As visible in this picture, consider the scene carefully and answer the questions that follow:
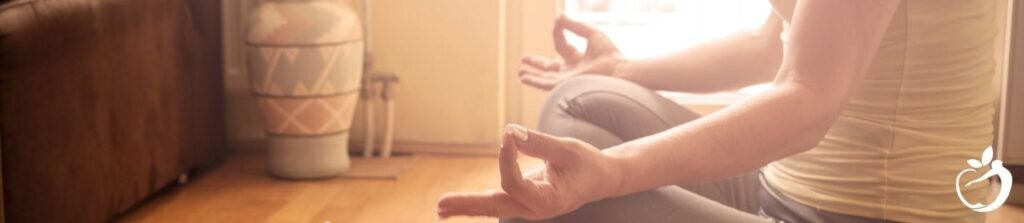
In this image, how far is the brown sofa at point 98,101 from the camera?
188 centimetres

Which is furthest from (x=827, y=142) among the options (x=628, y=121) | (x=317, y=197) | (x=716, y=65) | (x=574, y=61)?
(x=317, y=197)

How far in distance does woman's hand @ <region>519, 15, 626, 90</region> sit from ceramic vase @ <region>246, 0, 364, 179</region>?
41.9 inches

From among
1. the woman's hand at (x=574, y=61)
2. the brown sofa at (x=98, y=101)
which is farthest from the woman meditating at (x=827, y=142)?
the brown sofa at (x=98, y=101)

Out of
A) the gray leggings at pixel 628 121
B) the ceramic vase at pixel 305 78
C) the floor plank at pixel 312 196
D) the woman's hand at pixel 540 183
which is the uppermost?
the woman's hand at pixel 540 183

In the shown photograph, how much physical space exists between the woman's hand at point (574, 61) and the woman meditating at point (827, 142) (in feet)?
1.27

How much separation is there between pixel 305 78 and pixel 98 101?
518mm

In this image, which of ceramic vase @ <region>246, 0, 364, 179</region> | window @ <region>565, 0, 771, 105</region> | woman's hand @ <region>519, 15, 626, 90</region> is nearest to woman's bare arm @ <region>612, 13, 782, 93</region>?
woman's hand @ <region>519, 15, 626, 90</region>

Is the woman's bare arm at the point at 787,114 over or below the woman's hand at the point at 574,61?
over

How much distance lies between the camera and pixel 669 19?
295cm

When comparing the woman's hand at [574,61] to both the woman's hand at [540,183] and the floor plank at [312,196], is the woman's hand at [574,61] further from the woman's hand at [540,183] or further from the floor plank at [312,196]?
the floor plank at [312,196]

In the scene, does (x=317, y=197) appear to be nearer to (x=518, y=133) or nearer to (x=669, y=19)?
(x=669, y=19)

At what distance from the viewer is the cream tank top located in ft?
3.16

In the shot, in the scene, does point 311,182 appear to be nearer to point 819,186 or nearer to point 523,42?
point 523,42

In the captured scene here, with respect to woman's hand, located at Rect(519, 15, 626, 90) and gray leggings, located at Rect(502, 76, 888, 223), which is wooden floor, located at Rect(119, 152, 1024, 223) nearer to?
woman's hand, located at Rect(519, 15, 626, 90)
